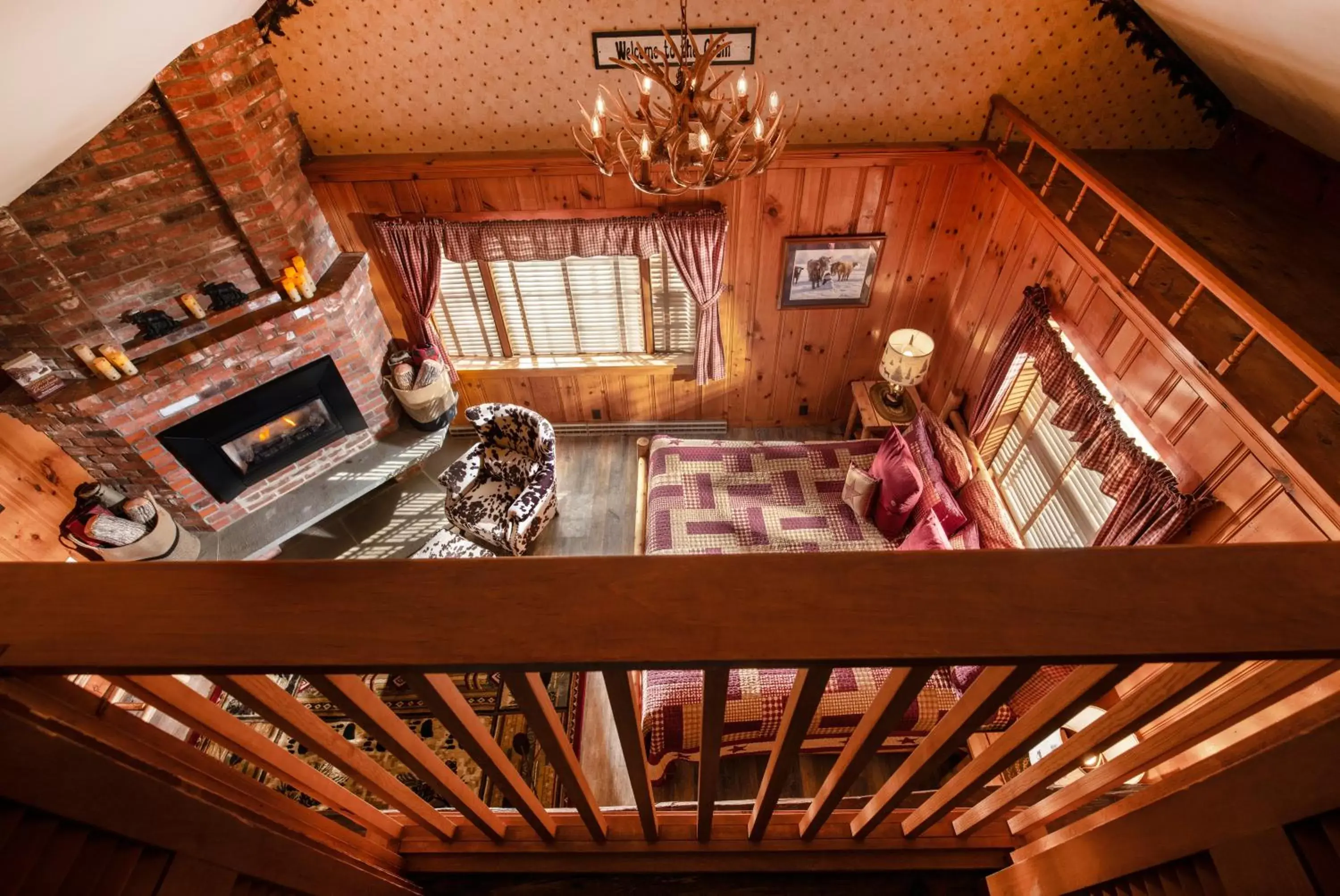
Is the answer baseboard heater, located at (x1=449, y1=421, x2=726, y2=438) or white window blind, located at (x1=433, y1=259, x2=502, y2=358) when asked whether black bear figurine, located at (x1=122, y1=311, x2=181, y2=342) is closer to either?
white window blind, located at (x1=433, y1=259, x2=502, y2=358)

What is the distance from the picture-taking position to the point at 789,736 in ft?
2.70

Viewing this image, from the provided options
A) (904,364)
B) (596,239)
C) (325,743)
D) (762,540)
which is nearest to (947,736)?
(325,743)

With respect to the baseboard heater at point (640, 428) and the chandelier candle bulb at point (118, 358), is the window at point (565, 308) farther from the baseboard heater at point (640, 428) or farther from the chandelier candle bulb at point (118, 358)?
the chandelier candle bulb at point (118, 358)

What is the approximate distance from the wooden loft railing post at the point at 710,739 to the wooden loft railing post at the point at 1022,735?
0.35 metres

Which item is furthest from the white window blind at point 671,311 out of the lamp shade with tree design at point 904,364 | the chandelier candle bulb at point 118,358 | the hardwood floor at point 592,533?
the chandelier candle bulb at point 118,358

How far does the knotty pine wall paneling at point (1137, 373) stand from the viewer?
1954 millimetres

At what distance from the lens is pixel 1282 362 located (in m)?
2.18

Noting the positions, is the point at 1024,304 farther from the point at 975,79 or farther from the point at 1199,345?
the point at 975,79

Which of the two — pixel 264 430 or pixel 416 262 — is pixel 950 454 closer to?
pixel 416 262

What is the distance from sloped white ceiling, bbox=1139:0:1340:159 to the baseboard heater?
3.40 meters

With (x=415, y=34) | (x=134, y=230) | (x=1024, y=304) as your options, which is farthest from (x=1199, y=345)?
(x=134, y=230)

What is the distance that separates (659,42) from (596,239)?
1112mm

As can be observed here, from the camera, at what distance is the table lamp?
12.9 feet

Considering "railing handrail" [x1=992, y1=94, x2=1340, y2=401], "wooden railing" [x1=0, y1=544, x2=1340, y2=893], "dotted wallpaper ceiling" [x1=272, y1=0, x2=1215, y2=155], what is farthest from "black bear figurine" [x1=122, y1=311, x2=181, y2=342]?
"railing handrail" [x1=992, y1=94, x2=1340, y2=401]
